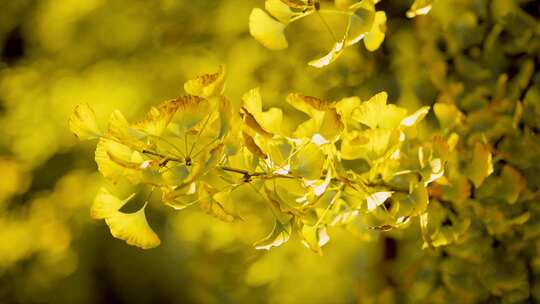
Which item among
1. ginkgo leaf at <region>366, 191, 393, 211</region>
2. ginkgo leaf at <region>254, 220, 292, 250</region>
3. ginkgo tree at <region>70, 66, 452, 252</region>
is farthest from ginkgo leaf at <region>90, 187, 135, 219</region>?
ginkgo leaf at <region>366, 191, 393, 211</region>

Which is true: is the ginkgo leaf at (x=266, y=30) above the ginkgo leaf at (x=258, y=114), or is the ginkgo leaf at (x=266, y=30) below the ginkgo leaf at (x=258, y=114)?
above

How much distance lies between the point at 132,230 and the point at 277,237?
122 millimetres

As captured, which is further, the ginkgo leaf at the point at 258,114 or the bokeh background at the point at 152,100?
the bokeh background at the point at 152,100

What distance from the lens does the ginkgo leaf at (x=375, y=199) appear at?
0.69 m

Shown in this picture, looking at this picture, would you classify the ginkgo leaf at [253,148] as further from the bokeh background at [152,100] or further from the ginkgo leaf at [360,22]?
the bokeh background at [152,100]

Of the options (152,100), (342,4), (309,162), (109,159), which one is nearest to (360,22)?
(342,4)

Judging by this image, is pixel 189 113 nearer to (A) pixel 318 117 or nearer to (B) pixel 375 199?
(A) pixel 318 117

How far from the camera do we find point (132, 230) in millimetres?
627

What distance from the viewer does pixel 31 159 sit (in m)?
1.25

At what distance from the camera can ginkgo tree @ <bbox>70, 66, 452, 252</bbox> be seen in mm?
569

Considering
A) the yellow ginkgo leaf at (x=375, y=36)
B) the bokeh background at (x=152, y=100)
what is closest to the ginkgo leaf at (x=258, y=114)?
the yellow ginkgo leaf at (x=375, y=36)

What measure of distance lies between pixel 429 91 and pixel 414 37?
0.09 m

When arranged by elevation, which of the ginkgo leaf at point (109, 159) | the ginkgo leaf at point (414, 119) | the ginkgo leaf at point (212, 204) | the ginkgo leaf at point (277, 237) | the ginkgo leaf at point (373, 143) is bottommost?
the ginkgo leaf at point (414, 119)

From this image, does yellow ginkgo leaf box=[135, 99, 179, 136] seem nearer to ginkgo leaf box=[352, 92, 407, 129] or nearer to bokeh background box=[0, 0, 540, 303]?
ginkgo leaf box=[352, 92, 407, 129]
